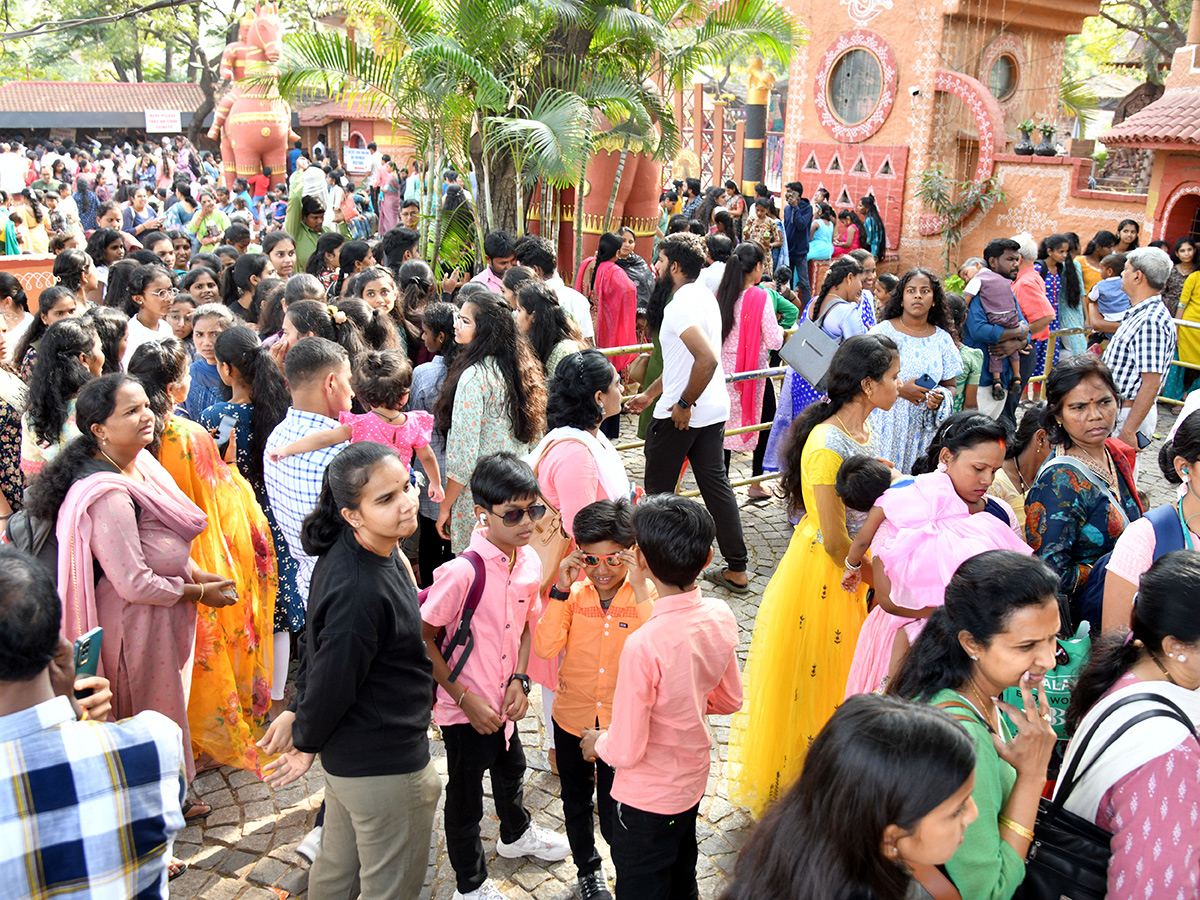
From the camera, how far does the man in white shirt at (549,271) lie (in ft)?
19.7

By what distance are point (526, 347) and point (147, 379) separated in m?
1.54

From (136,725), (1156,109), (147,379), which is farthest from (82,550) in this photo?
(1156,109)

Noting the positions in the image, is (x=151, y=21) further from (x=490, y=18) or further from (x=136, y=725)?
(x=136, y=725)

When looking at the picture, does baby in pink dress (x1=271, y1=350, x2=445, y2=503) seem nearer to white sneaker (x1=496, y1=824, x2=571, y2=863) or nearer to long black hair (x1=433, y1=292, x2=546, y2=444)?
long black hair (x1=433, y1=292, x2=546, y2=444)

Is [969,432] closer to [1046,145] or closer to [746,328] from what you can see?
[746,328]

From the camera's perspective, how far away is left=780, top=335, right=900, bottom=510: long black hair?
137 inches

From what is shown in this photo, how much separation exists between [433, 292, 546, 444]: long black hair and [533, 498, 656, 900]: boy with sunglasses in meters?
1.23

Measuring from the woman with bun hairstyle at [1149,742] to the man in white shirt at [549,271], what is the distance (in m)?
4.16

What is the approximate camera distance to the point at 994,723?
205 cm

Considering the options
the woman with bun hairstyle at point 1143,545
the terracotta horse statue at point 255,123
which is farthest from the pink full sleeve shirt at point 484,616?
the terracotta horse statue at point 255,123

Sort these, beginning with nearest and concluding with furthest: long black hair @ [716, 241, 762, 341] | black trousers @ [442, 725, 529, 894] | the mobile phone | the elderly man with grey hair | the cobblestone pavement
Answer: the mobile phone, black trousers @ [442, 725, 529, 894], the cobblestone pavement, the elderly man with grey hair, long black hair @ [716, 241, 762, 341]

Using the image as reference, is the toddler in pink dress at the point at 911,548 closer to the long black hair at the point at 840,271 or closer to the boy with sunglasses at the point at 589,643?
the boy with sunglasses at the point at 589,643

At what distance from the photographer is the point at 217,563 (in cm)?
368

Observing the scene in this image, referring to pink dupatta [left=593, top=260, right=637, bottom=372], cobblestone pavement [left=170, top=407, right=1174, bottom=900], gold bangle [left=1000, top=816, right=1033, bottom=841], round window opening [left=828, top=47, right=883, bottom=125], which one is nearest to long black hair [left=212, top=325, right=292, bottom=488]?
cobblestone pavement [left=170, top=407, right=1174, bottom=900]
